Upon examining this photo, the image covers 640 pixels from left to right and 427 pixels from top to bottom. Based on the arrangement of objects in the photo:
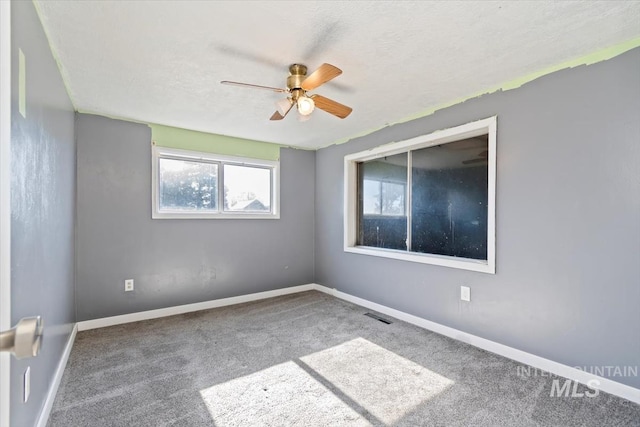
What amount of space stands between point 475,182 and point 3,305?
309 centimetres

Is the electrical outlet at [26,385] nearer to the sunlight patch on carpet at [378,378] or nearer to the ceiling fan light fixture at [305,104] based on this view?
the sunlight patch on carpet at [378,378]

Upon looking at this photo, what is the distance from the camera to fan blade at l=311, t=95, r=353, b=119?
2219 millimetres

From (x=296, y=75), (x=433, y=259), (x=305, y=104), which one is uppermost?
(x=296, y=75)

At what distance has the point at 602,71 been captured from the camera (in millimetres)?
1982

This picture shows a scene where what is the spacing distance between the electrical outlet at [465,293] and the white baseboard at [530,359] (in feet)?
1.05

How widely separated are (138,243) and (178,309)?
916mm

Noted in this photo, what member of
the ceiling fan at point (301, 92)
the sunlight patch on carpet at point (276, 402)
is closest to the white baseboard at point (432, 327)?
the sunlight patch on carpet at point (276, 402)

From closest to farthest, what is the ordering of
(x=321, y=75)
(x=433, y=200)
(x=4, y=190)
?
(x=4, y=190) < (x=321, y=75) < (x=433, y=200)

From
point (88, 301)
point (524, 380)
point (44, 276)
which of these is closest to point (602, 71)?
point (524, 380)

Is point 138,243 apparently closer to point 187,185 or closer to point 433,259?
point 187,185

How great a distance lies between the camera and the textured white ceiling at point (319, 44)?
1592mm

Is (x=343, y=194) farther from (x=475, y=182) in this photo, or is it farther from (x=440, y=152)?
(x=475, y=182)

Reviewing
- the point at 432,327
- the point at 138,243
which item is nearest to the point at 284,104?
the point at 138,243

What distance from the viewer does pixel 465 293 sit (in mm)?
2756
